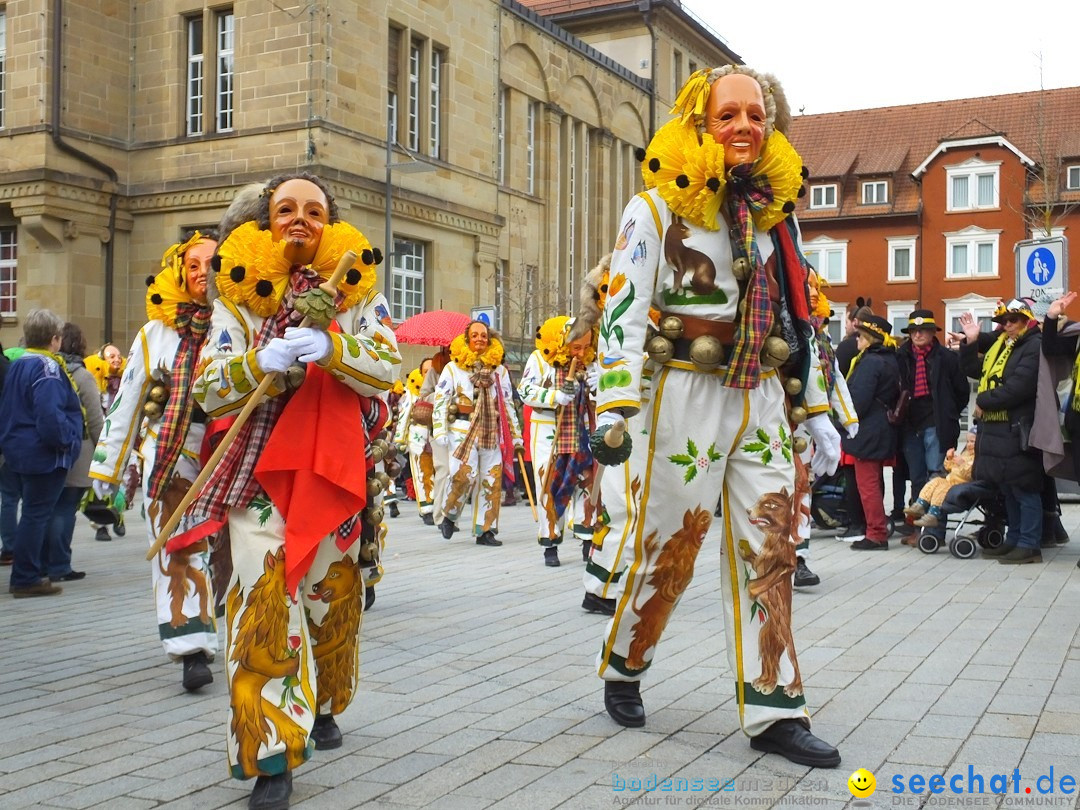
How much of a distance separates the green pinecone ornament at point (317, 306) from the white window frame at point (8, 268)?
25.7 metres

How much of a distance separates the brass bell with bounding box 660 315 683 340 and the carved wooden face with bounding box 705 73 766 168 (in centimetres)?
60

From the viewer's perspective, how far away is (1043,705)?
4.89 meters

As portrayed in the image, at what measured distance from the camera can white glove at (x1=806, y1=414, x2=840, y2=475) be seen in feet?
14.9

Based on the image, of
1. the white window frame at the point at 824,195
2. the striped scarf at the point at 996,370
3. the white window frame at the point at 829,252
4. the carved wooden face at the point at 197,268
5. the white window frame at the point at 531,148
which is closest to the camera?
the carved wooden face at the point at 197,268

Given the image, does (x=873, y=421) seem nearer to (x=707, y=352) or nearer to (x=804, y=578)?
(x=804, y=578)

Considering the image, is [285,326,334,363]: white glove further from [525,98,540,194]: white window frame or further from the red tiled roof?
the red tiled roof

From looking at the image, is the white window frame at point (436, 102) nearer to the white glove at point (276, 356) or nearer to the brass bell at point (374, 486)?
the brass bell at point (374, 486)

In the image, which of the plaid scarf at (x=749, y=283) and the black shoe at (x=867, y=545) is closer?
the plaid scarf at (x=749, y=283)

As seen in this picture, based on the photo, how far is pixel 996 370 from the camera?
990 cm

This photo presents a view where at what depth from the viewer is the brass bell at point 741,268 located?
4285mm

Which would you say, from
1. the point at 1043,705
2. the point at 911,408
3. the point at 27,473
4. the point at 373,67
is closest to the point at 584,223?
the point at 373,67

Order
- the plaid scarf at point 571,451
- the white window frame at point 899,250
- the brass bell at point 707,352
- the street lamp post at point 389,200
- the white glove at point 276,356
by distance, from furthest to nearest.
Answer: the white window frame at point 899,250 → the street lamp post at point 389,200 → the plaid scarf at point 571,451 → the brass bell at point 707,352 → the white glove at point 276,356

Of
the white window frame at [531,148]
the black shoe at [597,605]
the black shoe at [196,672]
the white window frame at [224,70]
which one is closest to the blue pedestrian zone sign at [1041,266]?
the black shoe at [597,605]

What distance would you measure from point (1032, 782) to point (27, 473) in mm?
7150
